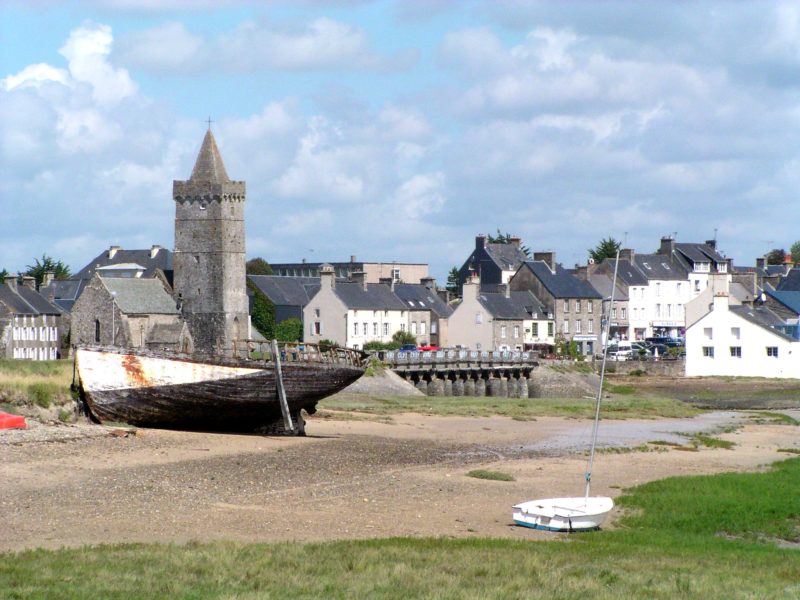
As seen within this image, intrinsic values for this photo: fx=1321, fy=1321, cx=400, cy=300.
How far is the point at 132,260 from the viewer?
112 meters

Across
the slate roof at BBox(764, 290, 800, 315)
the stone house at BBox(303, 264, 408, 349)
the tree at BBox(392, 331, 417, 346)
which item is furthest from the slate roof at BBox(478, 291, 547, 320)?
the slate roof at BBox(764, 290, 800, 315)

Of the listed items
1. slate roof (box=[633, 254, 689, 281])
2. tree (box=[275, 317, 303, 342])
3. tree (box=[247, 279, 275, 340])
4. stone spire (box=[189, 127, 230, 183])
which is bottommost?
tree (box=[275, 317, 303, 342])

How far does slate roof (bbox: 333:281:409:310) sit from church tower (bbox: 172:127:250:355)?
290 inches

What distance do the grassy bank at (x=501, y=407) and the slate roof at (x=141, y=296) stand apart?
29.6 meters

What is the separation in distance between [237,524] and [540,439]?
20638 mm

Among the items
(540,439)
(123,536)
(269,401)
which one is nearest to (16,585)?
(123,536)

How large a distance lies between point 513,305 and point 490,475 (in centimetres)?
7658

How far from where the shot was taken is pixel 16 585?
15.6 meters

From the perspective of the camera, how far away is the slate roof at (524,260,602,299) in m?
106

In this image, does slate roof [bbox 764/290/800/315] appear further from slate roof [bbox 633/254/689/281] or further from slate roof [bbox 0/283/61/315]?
slate roof [bbox 0/283/61/315]

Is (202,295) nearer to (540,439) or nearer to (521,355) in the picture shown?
(521,355)

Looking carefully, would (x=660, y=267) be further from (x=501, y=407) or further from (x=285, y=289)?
(x=501, y=407)

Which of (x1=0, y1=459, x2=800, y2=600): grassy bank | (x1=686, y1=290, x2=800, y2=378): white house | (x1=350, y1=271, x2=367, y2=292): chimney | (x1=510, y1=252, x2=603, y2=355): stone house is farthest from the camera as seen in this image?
(x1=510, y1=252, x2=603, y2=355): stone house

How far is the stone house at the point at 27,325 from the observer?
278ft
